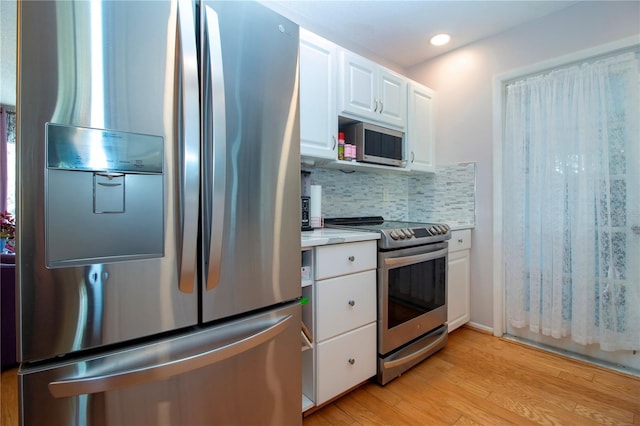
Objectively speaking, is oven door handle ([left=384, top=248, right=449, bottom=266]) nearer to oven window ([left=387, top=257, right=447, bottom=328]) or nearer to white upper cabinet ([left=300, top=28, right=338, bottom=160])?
oven window ([left=387, top=257, right=447, bottom=328])

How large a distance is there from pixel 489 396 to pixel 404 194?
183cm

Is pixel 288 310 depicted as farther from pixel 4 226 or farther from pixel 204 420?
pixel 4 226

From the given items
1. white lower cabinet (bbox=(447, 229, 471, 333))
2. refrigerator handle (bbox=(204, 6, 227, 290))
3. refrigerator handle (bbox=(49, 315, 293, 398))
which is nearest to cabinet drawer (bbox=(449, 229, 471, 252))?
white lower cabinet (bbox=(447, 229, 471, 333))

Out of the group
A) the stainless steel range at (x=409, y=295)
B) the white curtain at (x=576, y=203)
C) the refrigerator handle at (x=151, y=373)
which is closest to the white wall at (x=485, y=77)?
the white curtain at (x=576, y=203)

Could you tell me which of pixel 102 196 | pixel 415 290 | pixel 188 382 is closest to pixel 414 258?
pixel 415 290

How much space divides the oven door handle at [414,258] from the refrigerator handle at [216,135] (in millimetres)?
1102

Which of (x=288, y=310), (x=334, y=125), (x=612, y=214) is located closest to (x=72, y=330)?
(x=288, y=310)

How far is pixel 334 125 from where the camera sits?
6.35ft

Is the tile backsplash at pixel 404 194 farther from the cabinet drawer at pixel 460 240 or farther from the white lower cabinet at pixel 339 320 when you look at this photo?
the white lower cabinet at pixel 339 320

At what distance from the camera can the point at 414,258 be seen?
6.20 ft

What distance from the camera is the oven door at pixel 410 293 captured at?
68.2 inches

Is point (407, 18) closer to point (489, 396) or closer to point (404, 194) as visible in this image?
point (404, 194)

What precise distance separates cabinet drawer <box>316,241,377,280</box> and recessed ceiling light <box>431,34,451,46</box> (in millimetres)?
1936

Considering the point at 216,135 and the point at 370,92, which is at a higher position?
the point at 370,92
